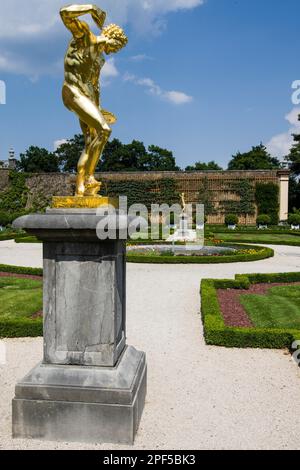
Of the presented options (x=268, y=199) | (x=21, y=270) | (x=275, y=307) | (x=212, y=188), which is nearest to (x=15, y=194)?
(x=212, y=188)

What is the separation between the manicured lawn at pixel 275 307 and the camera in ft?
24.2

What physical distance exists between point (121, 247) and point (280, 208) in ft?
107

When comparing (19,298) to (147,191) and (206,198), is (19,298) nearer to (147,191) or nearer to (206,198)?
(206,198)

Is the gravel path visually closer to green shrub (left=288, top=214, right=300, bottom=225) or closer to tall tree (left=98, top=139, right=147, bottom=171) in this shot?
green shrub (left=288, top=214, right=300, bottom=225)

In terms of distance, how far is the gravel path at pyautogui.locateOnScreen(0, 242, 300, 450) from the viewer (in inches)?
153

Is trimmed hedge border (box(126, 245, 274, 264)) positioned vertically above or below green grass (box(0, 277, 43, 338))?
above

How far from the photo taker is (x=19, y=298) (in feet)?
29.6

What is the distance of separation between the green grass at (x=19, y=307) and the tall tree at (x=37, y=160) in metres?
50.2

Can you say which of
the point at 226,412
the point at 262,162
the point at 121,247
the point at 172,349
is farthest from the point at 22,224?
the point at 262,162

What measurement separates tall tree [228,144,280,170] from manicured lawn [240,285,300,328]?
4616cm

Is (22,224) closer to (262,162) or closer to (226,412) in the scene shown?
(226,412)

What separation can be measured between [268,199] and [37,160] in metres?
36.0

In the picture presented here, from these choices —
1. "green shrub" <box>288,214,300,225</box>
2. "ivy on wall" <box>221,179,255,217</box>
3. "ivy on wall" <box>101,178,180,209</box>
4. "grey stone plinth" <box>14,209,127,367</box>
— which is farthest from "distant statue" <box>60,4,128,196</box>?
"ivy on wall" <box>221,179,255,217</box>

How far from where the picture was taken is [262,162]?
54938 millimetres
